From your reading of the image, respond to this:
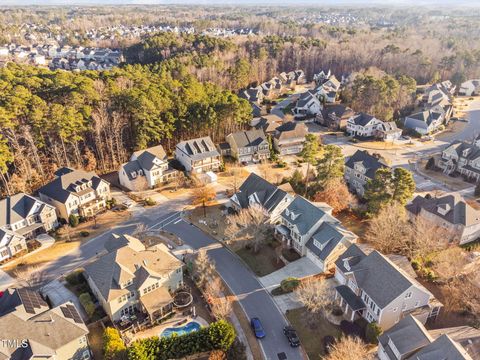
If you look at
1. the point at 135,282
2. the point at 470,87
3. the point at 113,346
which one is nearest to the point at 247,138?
the point at 135,282

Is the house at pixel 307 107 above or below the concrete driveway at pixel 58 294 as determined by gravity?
above

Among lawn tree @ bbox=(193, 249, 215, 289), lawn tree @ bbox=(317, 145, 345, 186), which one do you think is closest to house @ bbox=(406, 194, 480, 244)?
lawn tree @ bbox=(317, 145, 345, 186)

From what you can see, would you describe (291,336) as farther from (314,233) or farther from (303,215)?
(303,215)

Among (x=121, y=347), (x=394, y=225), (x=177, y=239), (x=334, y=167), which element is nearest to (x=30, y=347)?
(x=121, y=347)

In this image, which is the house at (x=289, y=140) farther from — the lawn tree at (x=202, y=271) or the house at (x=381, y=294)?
the lawn tree at (x=202, y=271)

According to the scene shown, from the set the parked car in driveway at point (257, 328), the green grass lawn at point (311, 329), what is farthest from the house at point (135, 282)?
the green grass lawn at point (311, 329)

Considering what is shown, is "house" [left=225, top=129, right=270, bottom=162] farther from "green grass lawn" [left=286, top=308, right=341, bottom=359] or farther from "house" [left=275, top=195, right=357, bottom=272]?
"green grass lawn" [left=286, top=308, right=341, bottom=359]
